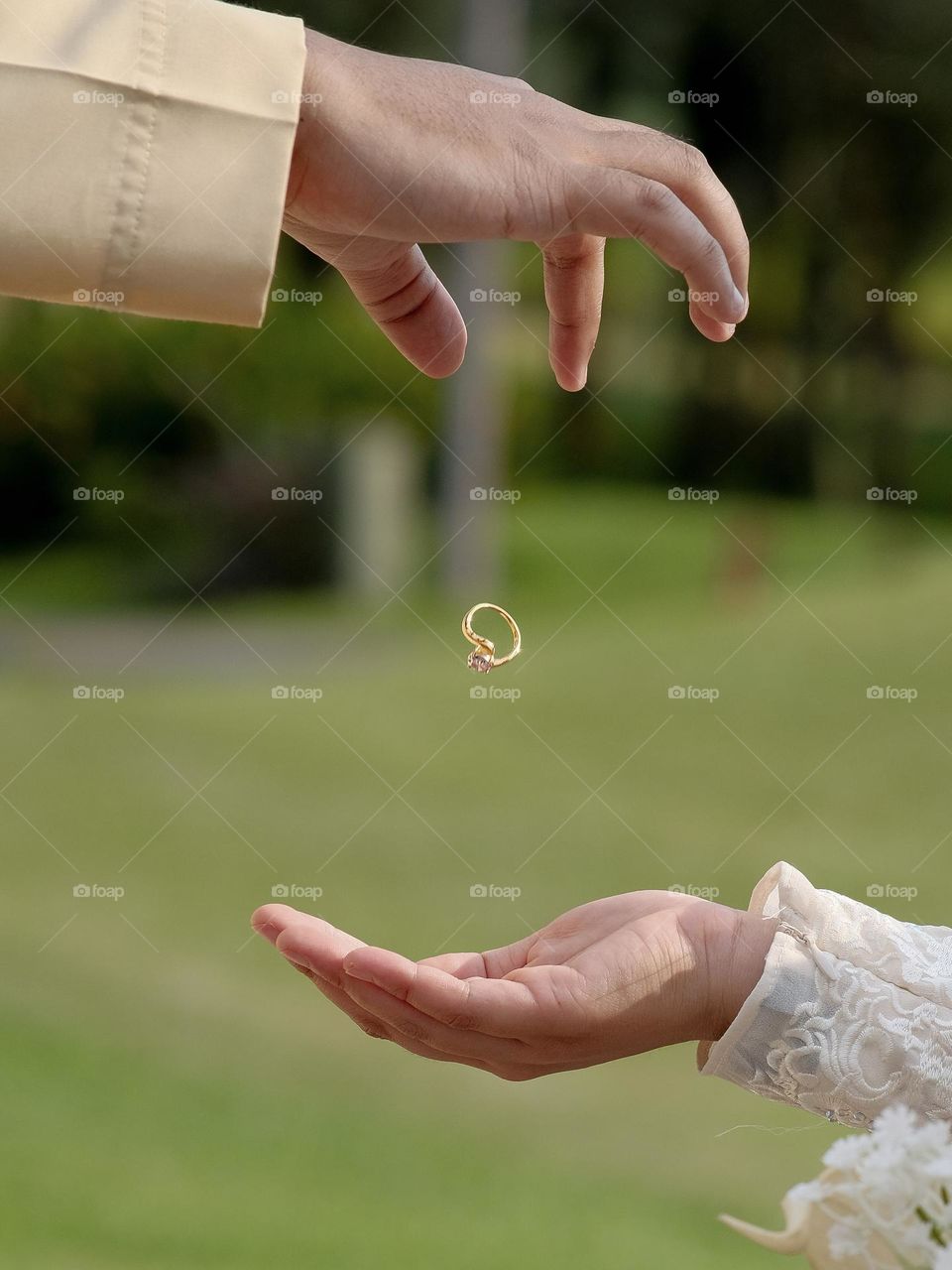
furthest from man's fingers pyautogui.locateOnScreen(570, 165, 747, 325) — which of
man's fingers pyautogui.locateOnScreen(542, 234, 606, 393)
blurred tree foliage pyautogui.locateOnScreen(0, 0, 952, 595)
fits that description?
blurred tree foliage pyautogui.locateOnScreen(0, 0, 952, 595)

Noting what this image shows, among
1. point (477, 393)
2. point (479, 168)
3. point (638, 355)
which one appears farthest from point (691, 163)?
point (638, 355)

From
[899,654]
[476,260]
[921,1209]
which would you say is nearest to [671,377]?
[476,260]

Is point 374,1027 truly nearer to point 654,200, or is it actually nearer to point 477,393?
point 654,200

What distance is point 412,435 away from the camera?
12.3 metres

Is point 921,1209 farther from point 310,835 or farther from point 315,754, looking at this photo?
point 315,754

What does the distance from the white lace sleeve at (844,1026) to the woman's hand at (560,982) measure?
0.16 ft

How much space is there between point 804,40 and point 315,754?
8.06 m

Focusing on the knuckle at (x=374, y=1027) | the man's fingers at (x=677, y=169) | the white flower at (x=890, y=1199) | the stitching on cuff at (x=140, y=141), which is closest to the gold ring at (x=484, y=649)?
the knuckle at (x=374, y=1027)

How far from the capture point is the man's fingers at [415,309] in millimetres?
1534

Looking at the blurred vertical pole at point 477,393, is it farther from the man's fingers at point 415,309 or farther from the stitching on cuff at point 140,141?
the stitching on cuff at point 140,141

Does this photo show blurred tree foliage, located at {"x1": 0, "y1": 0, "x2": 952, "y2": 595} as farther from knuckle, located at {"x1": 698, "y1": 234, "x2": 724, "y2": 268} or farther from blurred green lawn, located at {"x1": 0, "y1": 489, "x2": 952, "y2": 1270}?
knuckle, located at {"x1": 698, "y1": 234, "x2": 724, "y2": 268}

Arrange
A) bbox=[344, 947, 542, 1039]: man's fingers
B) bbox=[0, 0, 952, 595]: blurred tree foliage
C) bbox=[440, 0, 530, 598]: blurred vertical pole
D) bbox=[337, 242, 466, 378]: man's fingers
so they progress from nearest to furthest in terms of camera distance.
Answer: bbox=[344, 947, 542, 1039]: man's fingers
bbox=[337, 242, 466, 378]: man's fingers
bbox=[440, 0, 530, 598]: blurred vertical pole
bbox=[0, 0, 952, 595]: blurred tree foliage

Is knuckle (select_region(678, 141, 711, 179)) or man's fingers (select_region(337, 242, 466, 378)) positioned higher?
knuckle (select_region(678, 141, 711, 179))

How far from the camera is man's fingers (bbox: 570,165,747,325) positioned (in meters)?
1.23
